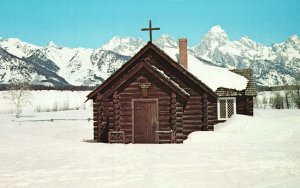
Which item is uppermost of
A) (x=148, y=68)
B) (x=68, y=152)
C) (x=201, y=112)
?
(x=148, y=68)

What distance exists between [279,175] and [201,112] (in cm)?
1075

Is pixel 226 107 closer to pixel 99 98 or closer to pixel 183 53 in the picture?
pixel 183 53

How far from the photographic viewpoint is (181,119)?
21.5m

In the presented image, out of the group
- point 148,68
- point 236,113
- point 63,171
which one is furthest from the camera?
point 236,113

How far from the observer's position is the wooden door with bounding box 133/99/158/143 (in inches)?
849

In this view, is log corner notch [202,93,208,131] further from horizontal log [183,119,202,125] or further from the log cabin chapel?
horizontal log [183,119,202,125]

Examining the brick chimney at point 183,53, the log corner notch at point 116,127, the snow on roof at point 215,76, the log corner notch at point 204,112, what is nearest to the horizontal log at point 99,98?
the log corner notch at point 116,127

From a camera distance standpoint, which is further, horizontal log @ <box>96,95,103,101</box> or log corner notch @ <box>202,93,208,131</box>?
log corner notch @ <box>202,93,208,131</box>

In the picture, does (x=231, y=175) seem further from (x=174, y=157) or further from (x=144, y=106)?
(x=144, y=106)

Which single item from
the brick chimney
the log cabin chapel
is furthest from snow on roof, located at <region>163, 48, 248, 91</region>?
the log cabin chapel

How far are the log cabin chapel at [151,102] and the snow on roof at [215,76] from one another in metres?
2.43

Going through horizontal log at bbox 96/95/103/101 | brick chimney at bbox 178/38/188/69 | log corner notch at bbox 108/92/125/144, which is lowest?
log corner notch at bbox 108/92/125/144


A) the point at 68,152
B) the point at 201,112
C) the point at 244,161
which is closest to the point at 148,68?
the point at 201,112

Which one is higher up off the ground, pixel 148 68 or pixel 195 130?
pixel 148 68
